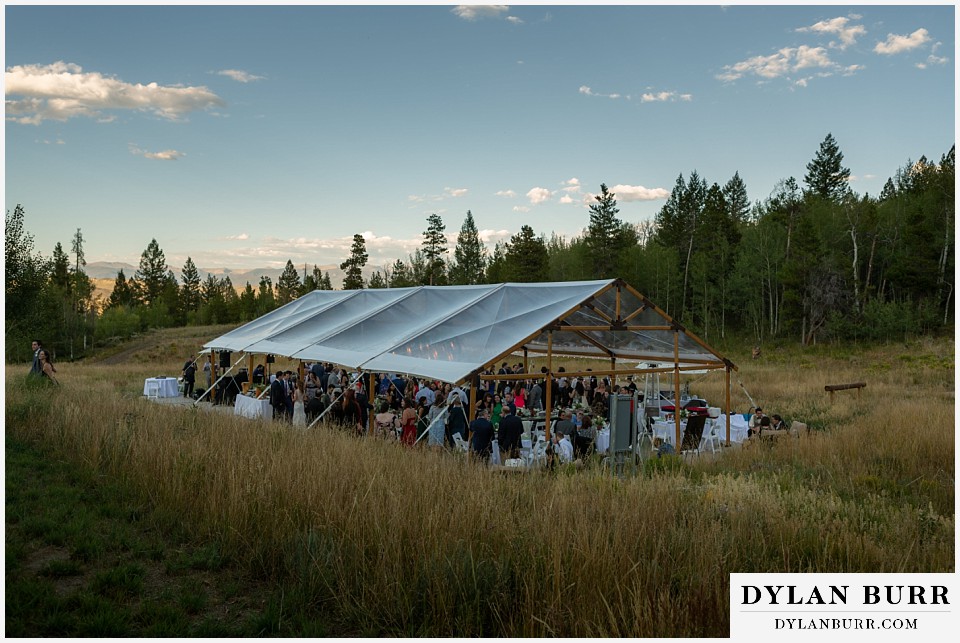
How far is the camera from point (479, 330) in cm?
1244

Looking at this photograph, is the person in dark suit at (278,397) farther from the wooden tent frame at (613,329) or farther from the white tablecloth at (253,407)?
the wooden tent frame at (613,329)

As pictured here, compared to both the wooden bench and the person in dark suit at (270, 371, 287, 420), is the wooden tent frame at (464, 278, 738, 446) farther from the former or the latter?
the wooden bench

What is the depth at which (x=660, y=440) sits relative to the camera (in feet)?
43.3

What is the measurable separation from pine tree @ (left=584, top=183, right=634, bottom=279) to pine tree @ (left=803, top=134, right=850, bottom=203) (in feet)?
46.8

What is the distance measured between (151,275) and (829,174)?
77080mm

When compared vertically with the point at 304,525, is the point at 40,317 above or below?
above

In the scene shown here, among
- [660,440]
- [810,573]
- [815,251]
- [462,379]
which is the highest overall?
[815,251]

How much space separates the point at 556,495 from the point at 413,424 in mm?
6128

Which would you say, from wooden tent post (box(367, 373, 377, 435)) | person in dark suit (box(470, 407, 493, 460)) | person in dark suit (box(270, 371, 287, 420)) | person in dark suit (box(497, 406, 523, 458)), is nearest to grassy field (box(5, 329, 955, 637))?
person in dark suit (box(470, 407, 493, 460))

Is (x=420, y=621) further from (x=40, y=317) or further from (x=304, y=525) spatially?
(x=40, y=317)

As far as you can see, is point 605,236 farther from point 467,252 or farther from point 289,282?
point 289,282

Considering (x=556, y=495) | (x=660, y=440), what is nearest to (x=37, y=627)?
(x=556, y=495)

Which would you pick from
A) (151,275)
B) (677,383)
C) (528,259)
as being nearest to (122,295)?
(151,275)

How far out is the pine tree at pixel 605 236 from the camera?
50.8m
